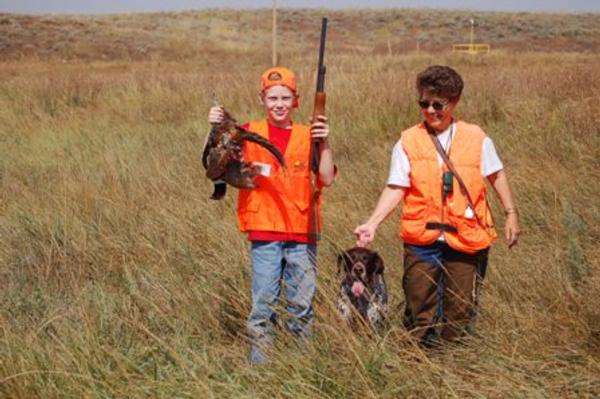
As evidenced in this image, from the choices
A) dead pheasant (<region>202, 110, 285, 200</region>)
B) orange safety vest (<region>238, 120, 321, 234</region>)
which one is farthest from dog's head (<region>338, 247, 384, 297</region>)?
dead pheasant (<region>202, 110, 285, 200</region>)

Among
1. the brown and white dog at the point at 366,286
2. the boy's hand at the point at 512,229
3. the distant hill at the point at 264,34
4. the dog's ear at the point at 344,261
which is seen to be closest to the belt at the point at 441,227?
the boy's hand at the point at 512,229

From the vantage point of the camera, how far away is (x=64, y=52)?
36.8 metres

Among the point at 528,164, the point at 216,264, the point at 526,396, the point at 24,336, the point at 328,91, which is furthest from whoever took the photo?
the point at 328,91

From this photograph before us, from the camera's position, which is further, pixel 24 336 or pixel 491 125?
pixel 491 125

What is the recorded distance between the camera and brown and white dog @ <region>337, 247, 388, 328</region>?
3.67m

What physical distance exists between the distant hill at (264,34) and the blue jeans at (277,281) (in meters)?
29.0

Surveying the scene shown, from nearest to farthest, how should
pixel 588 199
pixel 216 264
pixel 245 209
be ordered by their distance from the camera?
pixel 245 209
pixel 216 264
pixel 588 199

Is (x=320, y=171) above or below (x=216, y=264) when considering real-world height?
above

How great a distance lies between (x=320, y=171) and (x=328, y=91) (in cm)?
710

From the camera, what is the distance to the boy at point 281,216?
3406 mm

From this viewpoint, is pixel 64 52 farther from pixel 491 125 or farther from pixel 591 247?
pixel 591 247

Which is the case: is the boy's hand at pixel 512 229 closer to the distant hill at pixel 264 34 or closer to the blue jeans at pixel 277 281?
the blue jeans at pixel 277 281

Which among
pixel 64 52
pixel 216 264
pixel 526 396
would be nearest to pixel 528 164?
pixel 216 264

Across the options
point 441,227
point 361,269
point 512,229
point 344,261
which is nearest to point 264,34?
point 344,261
